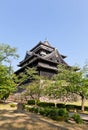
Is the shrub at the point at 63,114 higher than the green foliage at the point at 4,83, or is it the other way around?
the green foliage at the point at 4,83

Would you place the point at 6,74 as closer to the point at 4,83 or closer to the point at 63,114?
the point at 4,83

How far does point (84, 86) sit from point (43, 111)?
7774 millimetres

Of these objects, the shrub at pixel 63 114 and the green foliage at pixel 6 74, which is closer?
the shrub at pixel 63 114

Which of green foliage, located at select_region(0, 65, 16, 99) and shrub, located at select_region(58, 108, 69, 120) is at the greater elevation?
green foliage, located at select_region(0, 65, 16, 99)

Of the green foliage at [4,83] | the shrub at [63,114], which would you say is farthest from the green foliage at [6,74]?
the shrub at [63,114]

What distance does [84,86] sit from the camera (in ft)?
71.9

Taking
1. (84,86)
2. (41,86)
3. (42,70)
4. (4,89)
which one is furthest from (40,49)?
(84,86)

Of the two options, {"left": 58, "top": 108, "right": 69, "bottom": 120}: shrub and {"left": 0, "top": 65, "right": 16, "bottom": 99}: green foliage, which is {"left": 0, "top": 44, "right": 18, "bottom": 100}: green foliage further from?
{"left": 58, "top": 108, "right": 69, "bottom": 120}: shrub

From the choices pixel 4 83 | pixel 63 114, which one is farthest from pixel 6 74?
pixel 63 114

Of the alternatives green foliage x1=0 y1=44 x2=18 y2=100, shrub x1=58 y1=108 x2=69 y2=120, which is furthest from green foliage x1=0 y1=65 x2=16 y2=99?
shrub x1=58 y1=108 x2=69 y2=120

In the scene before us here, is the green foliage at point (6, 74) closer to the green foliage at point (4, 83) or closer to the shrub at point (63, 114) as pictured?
the green foliage at point (4, 83)

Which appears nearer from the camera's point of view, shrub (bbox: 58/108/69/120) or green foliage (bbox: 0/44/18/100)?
shrub (bbox: 58/108/69/120)

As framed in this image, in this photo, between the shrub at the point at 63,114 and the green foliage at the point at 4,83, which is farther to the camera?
the green foliage at the point at 4,83

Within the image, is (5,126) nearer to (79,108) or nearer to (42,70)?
(79,108)
